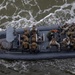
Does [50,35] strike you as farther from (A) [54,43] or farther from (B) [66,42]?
(B) [66,42]

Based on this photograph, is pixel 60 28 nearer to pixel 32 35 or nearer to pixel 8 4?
pixel 32 35

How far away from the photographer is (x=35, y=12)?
52.0 ft

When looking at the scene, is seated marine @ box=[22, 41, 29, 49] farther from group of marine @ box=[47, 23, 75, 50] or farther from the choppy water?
the choppy water

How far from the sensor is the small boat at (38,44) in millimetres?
12508

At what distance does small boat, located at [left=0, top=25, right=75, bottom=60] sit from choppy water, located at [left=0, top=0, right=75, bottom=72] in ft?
7.10

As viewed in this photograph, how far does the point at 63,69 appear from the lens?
1291cm

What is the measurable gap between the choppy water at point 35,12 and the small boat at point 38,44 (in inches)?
85.1

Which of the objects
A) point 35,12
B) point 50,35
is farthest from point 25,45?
point 35,12

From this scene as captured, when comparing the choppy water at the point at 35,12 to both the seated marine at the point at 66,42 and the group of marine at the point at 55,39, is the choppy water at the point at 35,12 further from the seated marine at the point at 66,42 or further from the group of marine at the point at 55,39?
the seated marine at the point at 66,42

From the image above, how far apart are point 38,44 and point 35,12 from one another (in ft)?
11.8

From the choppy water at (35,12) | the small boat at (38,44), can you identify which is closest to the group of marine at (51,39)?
the small boat at (38,44)

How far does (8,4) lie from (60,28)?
4806 millimetres

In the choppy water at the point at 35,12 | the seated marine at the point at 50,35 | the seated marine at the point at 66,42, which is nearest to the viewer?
the seated marine at the point at 66,42

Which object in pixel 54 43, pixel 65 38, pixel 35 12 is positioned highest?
pixel 35 12
